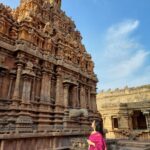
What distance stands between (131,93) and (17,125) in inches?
1067

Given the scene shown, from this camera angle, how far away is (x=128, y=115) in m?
26.2

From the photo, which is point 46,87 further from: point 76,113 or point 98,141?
point 98,141

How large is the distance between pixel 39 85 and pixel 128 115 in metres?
17.5

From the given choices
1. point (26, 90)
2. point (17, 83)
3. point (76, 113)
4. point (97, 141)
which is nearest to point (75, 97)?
point (76, 113)

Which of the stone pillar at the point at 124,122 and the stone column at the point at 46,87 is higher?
the stone column at the point at 46,87

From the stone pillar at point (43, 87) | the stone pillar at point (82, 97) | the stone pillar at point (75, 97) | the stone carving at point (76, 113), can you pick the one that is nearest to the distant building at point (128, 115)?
the stone pillar at point (82, 97)

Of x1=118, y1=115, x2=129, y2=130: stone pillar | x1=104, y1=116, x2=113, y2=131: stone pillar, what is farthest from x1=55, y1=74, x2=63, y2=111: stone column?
x1=104, y1=116, x2=113, y2=131: stone pillar

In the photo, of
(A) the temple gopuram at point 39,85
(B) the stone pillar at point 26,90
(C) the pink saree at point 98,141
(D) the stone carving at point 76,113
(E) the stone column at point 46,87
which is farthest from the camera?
(D) the stone carving at point 76,113

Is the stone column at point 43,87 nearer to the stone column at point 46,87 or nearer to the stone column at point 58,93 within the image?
the stone column at point 46,87

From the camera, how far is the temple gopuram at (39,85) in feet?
36.3

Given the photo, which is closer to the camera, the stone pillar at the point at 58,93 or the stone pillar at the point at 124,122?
the stone pillar at the point at 58,93

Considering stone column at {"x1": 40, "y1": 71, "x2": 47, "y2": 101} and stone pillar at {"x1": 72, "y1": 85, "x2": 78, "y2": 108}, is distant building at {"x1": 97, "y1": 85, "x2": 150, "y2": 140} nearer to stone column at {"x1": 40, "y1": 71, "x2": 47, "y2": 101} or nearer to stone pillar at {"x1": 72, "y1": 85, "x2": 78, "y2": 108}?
stone pillar at {"x1": 72, "y1": 85, "x2": 78, "y2": 108}

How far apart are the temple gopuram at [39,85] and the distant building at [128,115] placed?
7.79 meters

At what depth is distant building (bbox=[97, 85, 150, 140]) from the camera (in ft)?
77.9
